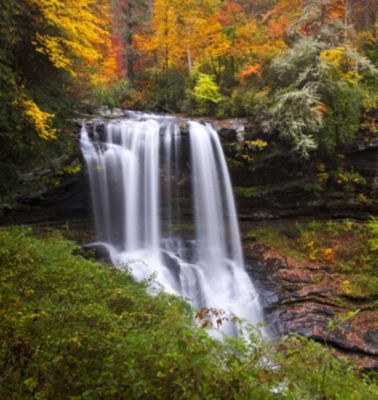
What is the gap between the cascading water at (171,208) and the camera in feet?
34.0

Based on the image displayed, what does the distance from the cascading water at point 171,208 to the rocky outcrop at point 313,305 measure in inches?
23.2

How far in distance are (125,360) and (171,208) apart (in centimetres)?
960

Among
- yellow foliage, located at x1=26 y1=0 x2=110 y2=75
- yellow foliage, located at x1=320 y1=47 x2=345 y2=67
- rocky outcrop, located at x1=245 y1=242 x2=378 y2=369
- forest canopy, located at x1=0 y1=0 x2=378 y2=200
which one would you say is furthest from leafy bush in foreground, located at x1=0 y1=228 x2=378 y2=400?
yellow foliage, located at x1=320 y1=47 x2=345 y2=67

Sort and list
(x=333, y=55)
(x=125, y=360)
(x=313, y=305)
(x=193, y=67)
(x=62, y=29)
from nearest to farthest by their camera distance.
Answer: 1. (x=125, y=360)
2. (x=62, y=29)
3. (x=313, y=305)
4. (x=333, y=55)
5. (x=193, y=67)

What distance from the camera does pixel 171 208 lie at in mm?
12602

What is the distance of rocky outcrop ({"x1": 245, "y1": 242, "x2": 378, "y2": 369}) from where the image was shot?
8.57 metres

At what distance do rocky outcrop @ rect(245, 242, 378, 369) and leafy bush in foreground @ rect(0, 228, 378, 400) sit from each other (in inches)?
175

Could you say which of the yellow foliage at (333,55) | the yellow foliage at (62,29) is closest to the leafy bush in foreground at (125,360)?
the yellow foliage at (62,29)

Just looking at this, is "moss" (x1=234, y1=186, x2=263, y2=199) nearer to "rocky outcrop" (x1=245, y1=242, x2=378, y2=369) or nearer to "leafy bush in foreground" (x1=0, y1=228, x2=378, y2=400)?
"rocky outcrop" (x1=245, y1=242, x2=378, y2=369)

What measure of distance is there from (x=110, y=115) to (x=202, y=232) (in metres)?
5.76

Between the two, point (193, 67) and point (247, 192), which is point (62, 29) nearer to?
point (247, 192)

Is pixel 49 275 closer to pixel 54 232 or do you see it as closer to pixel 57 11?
pixel 54 232

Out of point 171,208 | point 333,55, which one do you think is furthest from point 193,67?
point 171,208

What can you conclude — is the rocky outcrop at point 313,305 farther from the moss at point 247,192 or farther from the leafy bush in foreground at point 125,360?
the leafy bush in foreground at point 125,360
